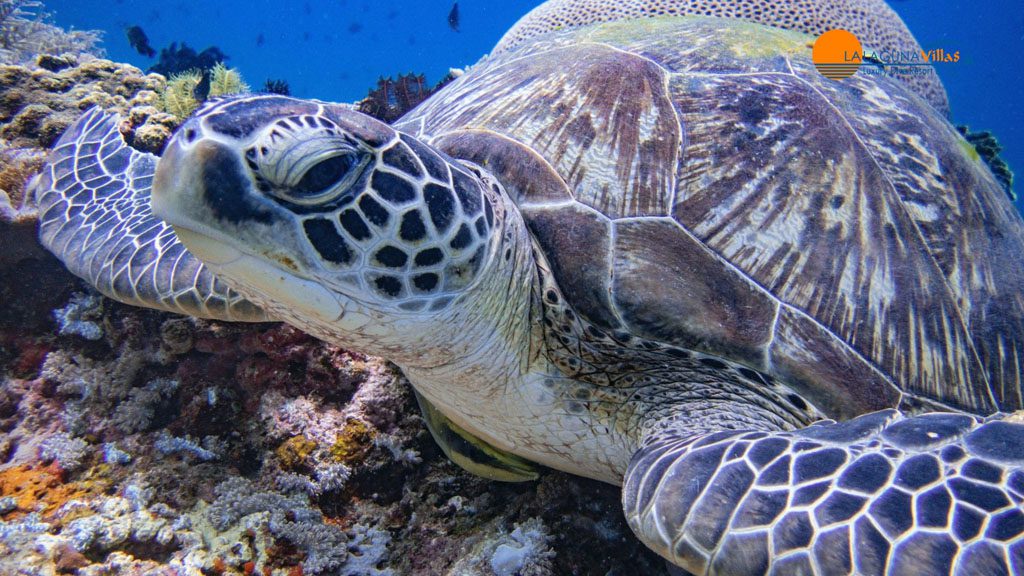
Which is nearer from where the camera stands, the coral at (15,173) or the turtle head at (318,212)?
the turtle head at (318,212)

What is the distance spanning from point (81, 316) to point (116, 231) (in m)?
0.42

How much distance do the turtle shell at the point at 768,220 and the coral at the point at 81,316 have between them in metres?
1.64

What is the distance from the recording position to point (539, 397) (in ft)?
5.18

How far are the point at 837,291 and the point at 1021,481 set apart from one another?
74cm

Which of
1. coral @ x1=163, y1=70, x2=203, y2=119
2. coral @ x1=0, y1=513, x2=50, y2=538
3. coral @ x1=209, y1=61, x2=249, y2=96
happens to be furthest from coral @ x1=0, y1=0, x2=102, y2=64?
coral @ x1=0, y1=513, x2=50, y2=538

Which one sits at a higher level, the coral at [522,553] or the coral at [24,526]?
the coral at [24,526]

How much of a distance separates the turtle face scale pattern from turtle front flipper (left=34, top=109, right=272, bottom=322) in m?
0.74

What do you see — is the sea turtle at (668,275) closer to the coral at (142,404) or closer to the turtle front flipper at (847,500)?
the turtle front flipper at (847,500)

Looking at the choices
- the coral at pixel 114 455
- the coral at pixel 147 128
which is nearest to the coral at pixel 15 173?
the coral at pixel 147 128

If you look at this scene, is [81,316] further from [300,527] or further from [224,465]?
[300,527]

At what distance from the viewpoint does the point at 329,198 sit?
42.6 inches

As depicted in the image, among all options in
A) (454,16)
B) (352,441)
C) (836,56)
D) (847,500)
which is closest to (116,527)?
(352,441)

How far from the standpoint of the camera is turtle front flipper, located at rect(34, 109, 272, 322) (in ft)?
5.90

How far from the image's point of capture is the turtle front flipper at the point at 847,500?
82cm
